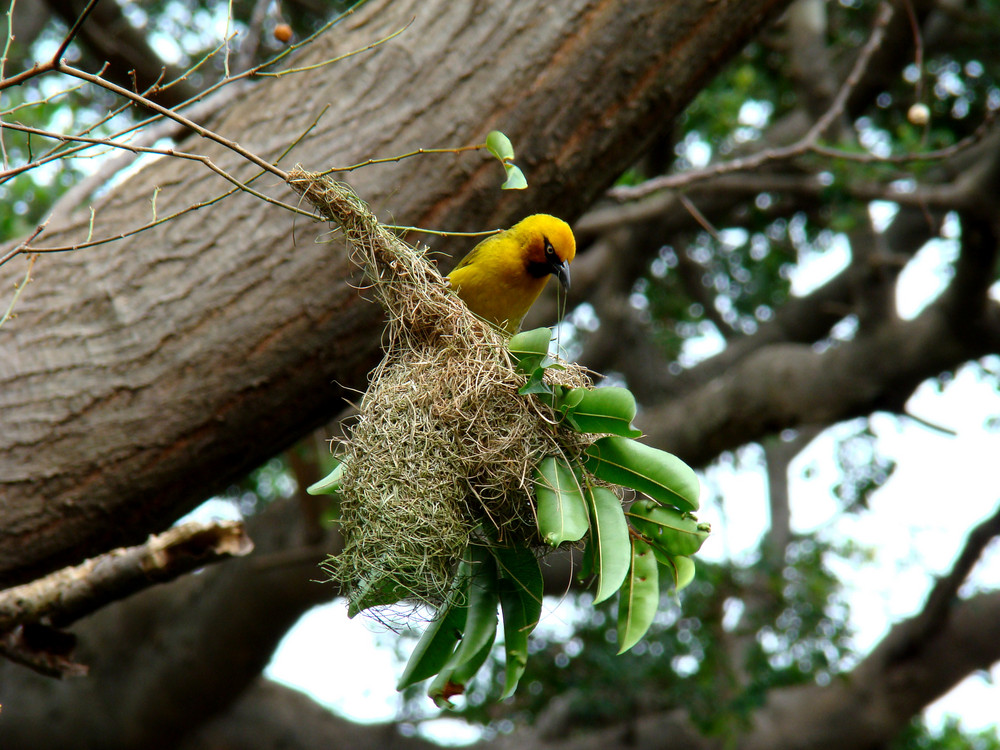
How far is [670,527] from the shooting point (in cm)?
192

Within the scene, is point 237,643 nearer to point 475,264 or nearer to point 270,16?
point 475,264

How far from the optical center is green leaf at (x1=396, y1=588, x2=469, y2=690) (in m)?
2.06

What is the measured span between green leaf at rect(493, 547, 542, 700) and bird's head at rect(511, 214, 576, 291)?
1.52 metres

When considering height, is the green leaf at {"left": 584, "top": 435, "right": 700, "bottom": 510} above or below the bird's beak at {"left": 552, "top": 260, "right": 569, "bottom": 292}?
below

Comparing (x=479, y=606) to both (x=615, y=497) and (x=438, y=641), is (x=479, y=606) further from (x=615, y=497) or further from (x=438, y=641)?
(x=615, y=497)

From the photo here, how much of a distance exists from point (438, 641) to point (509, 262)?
1565 mm

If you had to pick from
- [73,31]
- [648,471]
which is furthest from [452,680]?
[73,31]

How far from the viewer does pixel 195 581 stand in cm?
648

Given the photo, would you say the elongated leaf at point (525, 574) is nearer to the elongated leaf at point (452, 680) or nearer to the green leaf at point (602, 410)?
the elongated leaf at point (452, 680)

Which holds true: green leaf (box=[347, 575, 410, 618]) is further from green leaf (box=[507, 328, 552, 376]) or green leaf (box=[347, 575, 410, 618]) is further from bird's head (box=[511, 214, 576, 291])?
bird's head (box=[511, 214, 576, 291])

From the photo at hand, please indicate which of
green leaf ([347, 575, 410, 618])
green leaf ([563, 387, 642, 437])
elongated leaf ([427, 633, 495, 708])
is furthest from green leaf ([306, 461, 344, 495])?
green leaf ([563, 387, 642, 437])

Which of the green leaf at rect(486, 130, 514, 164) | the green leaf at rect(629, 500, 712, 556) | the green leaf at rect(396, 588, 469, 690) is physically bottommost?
the green leaf at rect(396, 588, 469, 690)

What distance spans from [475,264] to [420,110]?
60 centimetres

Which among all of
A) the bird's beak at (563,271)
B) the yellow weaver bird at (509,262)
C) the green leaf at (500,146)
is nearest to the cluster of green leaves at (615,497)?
the green leaf at (500,146)
